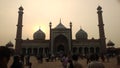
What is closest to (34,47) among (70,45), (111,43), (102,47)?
(70,45)

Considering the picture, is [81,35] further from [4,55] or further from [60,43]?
[4,55]

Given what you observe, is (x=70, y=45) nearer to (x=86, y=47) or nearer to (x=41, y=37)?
(x=86, y=47)

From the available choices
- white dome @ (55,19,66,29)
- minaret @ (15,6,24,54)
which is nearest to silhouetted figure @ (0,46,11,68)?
minaret @ (15,6,24,54)

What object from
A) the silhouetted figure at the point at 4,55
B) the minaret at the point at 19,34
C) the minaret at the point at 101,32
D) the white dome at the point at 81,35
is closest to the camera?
the silhouetted figure at the point at 4,55

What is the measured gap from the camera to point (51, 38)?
1626 inches

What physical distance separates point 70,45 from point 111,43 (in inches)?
530

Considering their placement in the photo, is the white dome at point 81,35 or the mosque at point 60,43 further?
the white dome at point 81,35

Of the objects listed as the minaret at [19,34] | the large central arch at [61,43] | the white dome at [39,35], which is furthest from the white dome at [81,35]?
the minaret at [19,34]

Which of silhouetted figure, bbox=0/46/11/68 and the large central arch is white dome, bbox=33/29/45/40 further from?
silhouetted figure, bbox=0/46/11/68

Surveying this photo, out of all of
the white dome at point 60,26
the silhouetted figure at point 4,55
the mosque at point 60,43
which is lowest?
the silhouetted figure at point 4,55

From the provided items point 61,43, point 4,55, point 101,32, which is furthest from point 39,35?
point 4,55

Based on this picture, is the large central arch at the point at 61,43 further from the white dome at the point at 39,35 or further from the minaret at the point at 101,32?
the minaret at the point at 101,32

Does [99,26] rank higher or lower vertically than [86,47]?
higher

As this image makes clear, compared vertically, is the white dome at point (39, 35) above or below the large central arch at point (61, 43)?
above
